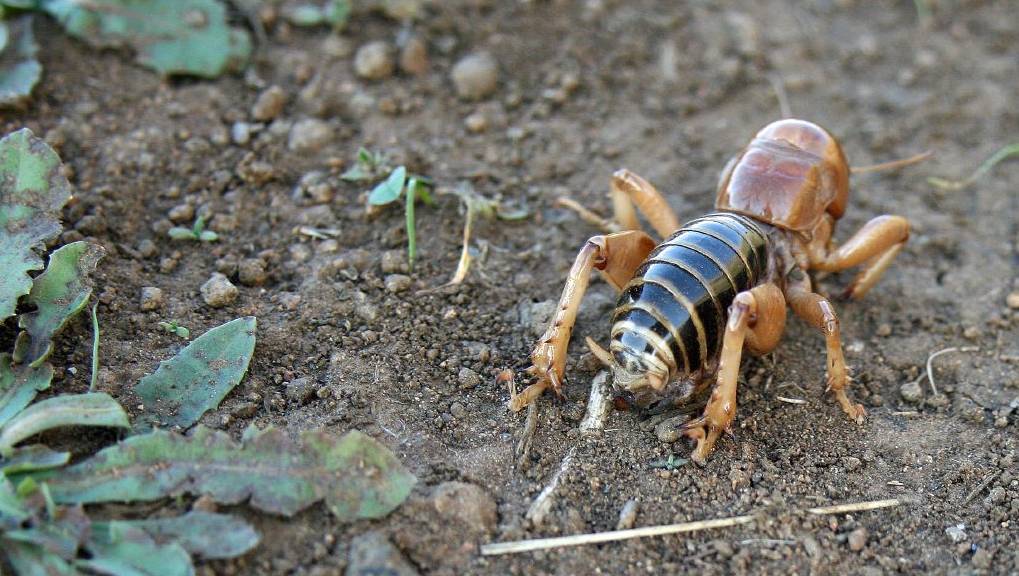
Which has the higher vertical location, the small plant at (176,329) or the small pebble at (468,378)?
the small plant at (176,329)

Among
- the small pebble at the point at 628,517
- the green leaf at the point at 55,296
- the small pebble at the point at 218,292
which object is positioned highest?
the green leaf at the point at 55,296

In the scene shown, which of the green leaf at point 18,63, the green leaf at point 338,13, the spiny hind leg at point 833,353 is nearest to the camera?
the spiny hind leg at point 833,353

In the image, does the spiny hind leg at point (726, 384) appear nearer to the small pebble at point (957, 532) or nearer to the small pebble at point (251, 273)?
the small pebble at point (957, 532)

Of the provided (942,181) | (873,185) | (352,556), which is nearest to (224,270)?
(352,556)

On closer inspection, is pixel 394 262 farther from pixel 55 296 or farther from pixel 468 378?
pixel 55 296

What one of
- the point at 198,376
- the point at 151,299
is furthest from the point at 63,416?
the point at 151,299

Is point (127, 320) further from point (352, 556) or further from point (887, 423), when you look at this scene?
point (887, 423)

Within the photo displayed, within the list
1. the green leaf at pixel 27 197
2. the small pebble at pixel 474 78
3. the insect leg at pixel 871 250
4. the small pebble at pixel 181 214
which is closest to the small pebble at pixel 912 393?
the insect leg at pixel 871 250
